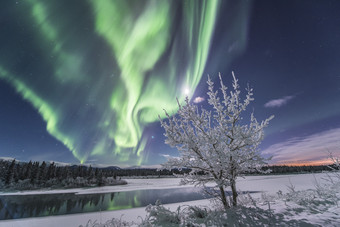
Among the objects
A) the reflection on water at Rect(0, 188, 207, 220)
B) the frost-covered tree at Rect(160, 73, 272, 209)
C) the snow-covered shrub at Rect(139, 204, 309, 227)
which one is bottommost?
the reflection on water at Rect(0, 188, 207, 220)

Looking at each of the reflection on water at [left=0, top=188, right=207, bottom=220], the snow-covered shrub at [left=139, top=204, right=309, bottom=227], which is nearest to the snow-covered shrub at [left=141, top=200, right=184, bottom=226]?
the snow-covered shrub at [left=139, top=204, right=309, bottom=227]

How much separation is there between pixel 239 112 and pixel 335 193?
7.07 meters

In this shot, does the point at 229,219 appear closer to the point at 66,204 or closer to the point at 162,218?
the point at 162,218

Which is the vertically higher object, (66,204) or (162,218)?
(162,218)

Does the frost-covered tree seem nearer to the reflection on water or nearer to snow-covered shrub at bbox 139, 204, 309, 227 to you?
snow-covered shrub at bbox 139, 204, 309, 227

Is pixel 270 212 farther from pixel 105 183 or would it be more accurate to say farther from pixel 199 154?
pixel 105 183

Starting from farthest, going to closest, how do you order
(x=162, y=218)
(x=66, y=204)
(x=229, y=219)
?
(x=66, y=204), (x=162, y=218), (x=229, y=219)

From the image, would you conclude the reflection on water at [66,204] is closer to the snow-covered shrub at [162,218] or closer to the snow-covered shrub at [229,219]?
the snow-covered shrub at [162,218]

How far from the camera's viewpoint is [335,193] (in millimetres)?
7742

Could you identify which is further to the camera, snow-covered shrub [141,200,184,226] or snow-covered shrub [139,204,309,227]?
snow-covered shrub [141,200,184,226]

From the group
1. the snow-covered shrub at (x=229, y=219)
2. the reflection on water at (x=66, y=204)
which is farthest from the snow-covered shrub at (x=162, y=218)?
the reflection on water at (x=66, y=204)

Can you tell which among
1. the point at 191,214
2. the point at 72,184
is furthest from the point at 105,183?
the point at 191,214

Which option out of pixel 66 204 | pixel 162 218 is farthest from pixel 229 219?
pixel 66 204

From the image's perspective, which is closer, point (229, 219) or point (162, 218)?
point (229, 219)
